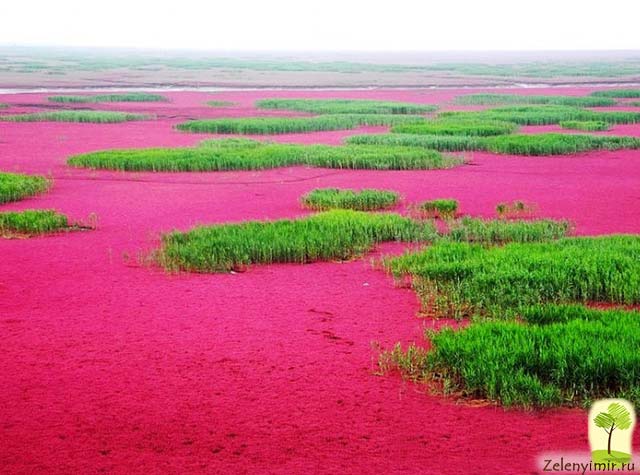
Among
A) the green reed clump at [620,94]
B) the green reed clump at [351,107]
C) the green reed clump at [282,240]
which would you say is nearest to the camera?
the green reed clump at [282,240]

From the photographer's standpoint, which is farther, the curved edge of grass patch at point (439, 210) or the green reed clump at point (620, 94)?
the green reed clump at point (620, 94)

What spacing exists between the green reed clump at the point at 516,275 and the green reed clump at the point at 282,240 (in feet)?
4.09

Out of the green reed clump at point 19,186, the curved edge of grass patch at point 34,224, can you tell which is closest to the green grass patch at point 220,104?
the green reed clump at point 19,186

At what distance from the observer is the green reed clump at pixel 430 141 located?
2614 cm

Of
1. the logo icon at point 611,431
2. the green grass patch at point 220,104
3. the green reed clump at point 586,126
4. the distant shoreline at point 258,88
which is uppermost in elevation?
the logo icon at point 611,431

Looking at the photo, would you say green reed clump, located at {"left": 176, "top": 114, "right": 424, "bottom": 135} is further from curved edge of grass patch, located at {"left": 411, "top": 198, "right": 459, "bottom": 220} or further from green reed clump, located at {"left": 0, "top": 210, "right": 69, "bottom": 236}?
green reed clump, located at {"left": 0, "top": 210, "right": 69, "bottom": 236}

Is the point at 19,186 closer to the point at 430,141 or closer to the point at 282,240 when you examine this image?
the point at 282,240

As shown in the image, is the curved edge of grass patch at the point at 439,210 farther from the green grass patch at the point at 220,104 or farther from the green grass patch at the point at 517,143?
the green grass patch at the point at 220,104

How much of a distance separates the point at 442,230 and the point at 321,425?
757cm

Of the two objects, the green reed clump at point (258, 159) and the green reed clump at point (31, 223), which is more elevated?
the green reed clump at point (31, 223)

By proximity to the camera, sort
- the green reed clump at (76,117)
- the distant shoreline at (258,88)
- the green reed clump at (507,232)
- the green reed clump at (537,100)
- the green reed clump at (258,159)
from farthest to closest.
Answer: the distant shoreline at (258,88) → the green reed clump at (537,100) → the green reed clump at (76,117) → the green reed clump at (258,159) → the green reed clump at (507,232)

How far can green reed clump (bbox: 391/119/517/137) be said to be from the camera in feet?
96.9

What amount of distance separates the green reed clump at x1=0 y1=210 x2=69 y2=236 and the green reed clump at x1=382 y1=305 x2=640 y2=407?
7.62m

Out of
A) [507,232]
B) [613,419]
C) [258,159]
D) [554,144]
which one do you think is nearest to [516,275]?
[507,232]
